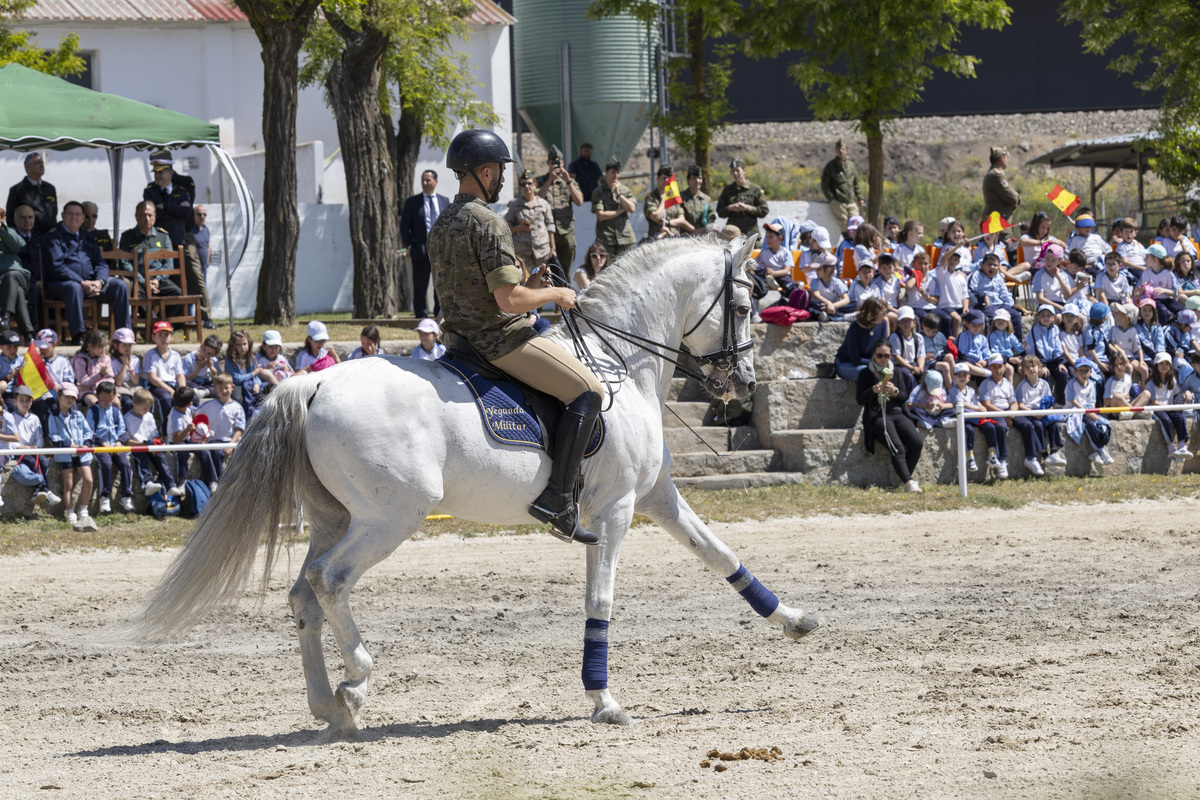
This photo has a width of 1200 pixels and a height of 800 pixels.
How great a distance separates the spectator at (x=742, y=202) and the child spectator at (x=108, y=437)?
852cm

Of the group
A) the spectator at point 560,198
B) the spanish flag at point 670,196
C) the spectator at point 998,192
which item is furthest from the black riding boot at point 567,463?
the spectator at point 998,192

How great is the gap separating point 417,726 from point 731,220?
41.8ft

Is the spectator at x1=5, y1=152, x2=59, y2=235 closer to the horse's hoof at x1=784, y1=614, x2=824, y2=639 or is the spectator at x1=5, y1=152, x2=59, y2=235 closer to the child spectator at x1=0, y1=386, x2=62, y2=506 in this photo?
the child spectator at x1=0, y1=386, x2=62, y2=506

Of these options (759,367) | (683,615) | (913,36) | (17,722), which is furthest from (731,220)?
(17,722)

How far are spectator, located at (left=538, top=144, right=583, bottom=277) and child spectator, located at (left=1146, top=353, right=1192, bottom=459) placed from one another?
290 inches

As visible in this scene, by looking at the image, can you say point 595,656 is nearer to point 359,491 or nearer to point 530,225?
point 359,491

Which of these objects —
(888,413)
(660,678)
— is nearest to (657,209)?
(888,413)

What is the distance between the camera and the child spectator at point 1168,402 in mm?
14597

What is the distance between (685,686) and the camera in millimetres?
6109

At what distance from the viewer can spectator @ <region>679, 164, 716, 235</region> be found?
16969 mm

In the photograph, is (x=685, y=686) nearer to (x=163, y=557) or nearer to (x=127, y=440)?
(x=163, y=557)

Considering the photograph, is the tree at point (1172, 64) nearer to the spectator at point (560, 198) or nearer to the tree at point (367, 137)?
the spectator at point (560, 198)

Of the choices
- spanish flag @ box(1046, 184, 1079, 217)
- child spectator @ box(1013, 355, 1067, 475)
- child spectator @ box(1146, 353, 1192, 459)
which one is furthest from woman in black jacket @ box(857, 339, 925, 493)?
spanish flag @ box(1046, 184, 1079, 217)

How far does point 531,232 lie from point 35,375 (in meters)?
5.84
